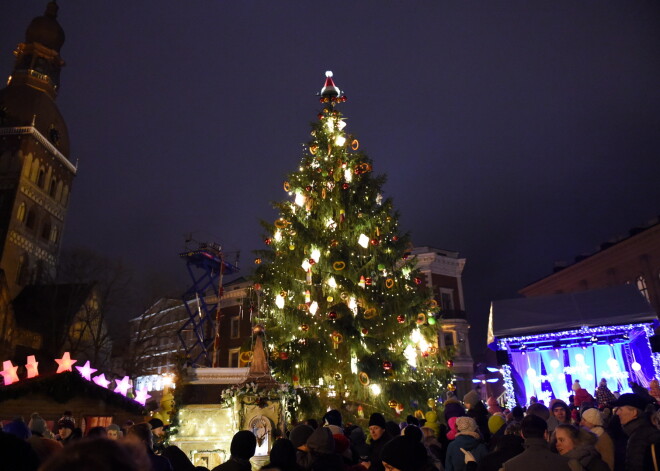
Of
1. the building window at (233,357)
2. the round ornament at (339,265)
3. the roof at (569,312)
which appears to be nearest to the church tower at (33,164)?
the building window at (233,357)

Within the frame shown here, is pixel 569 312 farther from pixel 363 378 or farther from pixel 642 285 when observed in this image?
pixel 642 285

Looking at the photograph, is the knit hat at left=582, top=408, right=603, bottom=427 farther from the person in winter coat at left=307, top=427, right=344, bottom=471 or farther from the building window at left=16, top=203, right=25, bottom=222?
the building window at left=16, top=203, right=25, bottom=222

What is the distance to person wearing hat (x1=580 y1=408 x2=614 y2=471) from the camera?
15.1 feet

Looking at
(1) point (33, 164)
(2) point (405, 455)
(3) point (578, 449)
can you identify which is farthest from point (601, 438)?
(1) point (33, 164)

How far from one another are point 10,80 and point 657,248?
190 ft

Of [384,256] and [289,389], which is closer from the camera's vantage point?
[289,389]

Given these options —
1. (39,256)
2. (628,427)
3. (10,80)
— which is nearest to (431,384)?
(628,427)

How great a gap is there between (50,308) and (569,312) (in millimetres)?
32682

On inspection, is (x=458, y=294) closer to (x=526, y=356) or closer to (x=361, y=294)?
(x=526, y=356)

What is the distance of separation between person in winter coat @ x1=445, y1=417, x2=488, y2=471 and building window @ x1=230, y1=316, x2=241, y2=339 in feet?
129

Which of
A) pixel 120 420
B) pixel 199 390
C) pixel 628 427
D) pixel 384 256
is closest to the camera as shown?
pixel 628 427

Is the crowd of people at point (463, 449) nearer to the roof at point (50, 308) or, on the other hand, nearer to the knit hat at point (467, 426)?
the knit hat at point (467, 426)

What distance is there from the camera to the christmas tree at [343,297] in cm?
1245

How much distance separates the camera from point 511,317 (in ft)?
56.5
